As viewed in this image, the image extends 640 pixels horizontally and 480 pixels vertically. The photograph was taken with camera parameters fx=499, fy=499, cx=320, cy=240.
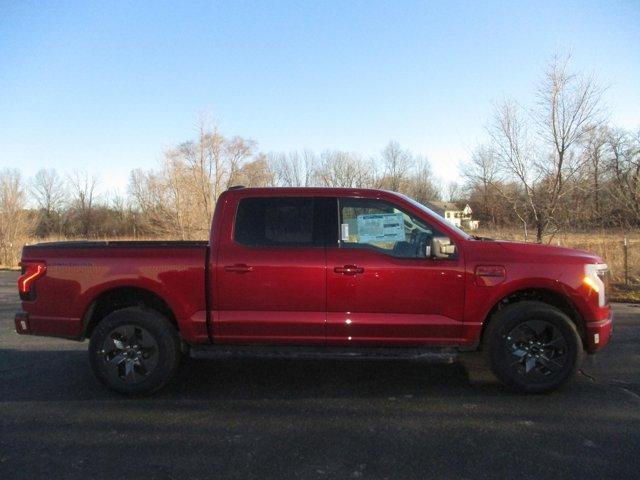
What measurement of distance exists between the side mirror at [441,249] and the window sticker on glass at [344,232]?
2.58 feet

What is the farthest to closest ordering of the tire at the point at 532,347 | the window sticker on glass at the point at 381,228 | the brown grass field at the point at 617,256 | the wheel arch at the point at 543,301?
1. the brown grass field at the point at 617,256
2. the window sticker on glass at the point at 381,228
3. the wheel arch at the point at 543,301
4. the tire at the point at 532,347

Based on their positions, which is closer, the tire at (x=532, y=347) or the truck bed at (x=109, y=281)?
the tire at (x=532, y=347)

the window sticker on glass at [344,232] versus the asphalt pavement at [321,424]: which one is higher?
the window sticker on glass at [344,232]

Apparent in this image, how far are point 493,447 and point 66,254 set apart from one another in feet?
13.4

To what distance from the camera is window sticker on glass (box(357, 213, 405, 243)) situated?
185 inches

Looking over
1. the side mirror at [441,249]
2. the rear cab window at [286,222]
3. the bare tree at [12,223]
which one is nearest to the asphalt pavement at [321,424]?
the side mirror at [441,249]

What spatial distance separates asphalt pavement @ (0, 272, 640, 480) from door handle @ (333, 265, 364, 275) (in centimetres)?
118

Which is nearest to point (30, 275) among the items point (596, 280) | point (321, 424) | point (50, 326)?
point (50, 326)

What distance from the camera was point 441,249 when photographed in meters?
4.52

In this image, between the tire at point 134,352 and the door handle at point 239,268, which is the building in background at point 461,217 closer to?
the door handle at point 239,268

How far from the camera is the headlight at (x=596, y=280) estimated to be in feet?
14.8

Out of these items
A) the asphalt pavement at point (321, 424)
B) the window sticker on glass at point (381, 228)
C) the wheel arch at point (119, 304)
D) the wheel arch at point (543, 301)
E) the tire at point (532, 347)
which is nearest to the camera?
the asphalt pavement at point (321, 424)

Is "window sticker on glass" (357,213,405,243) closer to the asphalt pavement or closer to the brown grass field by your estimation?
the asphalt pavement

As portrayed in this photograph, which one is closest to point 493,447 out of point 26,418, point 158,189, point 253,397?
point 253,397
